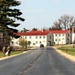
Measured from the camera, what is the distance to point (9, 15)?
81812 millimetres

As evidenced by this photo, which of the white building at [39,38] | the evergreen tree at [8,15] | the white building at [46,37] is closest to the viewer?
the evergreen tree at [8,15]

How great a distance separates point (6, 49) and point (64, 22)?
436ft

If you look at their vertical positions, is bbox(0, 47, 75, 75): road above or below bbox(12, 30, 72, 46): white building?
below

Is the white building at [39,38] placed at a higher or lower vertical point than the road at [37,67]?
higher

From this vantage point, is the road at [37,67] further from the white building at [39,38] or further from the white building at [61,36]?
the white building at [61,36]

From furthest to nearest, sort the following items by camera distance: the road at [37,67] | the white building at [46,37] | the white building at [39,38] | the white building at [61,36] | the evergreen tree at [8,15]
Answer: the white building at [61,36] < the white building at [46,37] < the white building at [39,38] < the evergreen tree at [8,15] < the road at [37,67]

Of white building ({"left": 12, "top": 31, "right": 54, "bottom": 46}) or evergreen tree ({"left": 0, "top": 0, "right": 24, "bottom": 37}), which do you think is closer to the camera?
evergreen tree ({"left": 0, "top": 0, "right": 24, "bottom": 37})

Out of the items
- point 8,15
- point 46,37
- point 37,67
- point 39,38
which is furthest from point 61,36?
point 37,67

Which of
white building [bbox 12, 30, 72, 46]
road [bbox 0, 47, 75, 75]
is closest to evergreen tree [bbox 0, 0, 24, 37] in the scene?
road [bbox 0, 47, 75, 75]

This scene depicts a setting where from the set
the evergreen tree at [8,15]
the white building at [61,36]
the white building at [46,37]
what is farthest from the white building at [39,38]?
the evergreen tree at [8,15]

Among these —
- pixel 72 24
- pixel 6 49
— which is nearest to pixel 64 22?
pixel 72 24

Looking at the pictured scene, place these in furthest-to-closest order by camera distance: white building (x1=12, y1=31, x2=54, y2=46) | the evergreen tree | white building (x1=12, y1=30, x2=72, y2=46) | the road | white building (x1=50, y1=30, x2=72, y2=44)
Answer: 1. white building (x1=50, y1=30, x2=72, y2=44)
2. white building (x1=12, y1=30, x2=72, y2=46)
3. white building (x1=12, y1=31, x2=54, y2=46)
4. the evergreen tree
5. the road

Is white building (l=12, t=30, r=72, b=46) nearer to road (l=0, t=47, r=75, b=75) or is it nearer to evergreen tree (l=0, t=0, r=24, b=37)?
evergreen tree (l=0, t=0, r=24, b=37)

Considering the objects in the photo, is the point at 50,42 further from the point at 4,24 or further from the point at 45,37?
the point at 4,24
